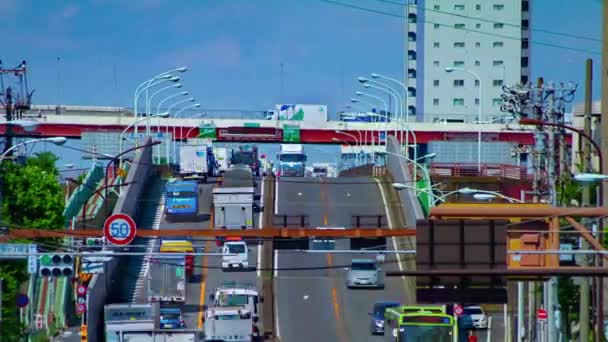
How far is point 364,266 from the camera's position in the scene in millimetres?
62562

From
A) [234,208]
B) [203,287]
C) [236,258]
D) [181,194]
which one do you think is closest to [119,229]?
[203,287]

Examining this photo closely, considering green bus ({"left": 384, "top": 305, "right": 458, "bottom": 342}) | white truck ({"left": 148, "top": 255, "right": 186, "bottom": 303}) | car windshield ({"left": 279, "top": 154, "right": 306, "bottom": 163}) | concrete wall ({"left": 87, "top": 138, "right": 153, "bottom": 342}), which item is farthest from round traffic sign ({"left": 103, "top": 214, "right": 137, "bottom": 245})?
car windshield ({"left": 279, "top": 154, "right": 306, "bottom": 163})

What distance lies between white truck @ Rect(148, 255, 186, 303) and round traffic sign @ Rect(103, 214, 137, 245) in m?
18.3

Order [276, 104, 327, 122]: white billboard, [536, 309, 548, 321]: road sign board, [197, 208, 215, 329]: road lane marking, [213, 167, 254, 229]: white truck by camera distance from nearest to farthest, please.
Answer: [536, 309, 548, 321]: road sign board
[197, 208, 215, 329]: road lane marking
[213, 167, 254, 229]: white truck
[276, 104, 327, 122]: white billboard

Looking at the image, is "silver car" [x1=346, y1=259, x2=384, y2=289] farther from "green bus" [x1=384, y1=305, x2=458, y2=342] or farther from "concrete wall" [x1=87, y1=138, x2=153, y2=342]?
"green bus" [x1=384, y1=305, x2=458, y2=342]

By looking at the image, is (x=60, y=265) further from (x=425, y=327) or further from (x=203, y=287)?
(x=203, y=287)

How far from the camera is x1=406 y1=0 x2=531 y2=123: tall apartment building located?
14400 centimetres

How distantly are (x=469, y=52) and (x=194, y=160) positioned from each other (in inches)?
2664

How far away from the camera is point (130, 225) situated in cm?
3644

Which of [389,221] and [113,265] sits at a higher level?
[389,221]


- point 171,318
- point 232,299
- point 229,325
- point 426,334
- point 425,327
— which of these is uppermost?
point 232,299

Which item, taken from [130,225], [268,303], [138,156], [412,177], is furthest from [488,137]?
[130,225]

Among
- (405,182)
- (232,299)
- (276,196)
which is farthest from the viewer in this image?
(276,196)

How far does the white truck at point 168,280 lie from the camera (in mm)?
55750
